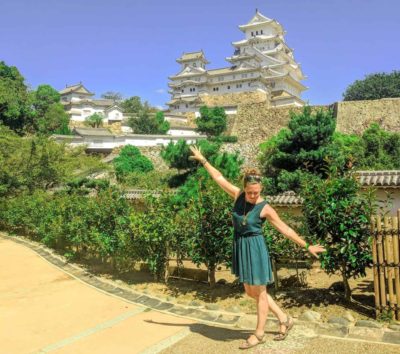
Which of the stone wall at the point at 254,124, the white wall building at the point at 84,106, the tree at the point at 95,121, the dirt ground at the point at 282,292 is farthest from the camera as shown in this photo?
the white wall building at the point at 84,106

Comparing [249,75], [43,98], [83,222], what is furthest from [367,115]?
[43,98]

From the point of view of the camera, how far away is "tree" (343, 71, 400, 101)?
4876cm

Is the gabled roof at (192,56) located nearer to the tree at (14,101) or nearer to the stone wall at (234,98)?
the stone wall at (234,98)

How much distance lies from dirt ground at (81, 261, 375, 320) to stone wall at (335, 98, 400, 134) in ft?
81.0

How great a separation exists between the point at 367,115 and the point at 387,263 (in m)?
28.4

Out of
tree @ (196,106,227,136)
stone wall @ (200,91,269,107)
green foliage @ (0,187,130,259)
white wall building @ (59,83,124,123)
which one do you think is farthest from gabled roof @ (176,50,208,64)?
green foliage @ (0,187,130,259)

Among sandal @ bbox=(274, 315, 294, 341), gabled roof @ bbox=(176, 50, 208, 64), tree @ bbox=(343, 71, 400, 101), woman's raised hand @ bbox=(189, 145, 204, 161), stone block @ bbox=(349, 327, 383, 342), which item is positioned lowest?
stone block @ bbox=(349, 327, 383, 342)

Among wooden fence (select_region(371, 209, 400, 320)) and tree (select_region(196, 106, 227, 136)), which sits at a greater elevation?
tree (select_region(196, 106, 227, 136))

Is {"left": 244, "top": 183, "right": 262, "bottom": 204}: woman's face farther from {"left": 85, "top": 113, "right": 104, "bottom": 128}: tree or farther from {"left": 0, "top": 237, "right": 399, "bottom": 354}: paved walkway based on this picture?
{"left": 85, "top": 113, "right": 104, "bottom": 128}: tree

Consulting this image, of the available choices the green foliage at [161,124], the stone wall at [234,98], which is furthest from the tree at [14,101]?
the stone wall at [234,98]

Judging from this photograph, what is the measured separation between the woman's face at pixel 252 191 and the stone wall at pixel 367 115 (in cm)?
2814

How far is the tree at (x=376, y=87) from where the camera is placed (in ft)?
160

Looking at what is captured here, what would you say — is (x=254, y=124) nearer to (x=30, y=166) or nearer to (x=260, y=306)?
(x=30, y=166)

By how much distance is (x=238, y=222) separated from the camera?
344 cm
